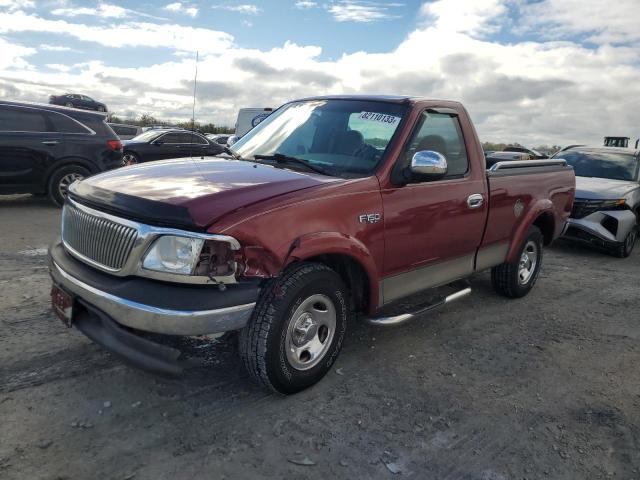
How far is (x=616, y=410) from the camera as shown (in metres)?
3.39

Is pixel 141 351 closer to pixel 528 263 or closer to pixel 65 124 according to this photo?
pixel 528 263

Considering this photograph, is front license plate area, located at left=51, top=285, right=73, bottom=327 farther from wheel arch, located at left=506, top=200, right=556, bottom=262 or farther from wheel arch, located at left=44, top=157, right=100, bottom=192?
wheel arch, located at left=44, top=157, right=100, bottom=192

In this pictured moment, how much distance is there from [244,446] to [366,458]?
66 cm

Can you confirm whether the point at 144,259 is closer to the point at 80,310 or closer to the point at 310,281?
the point at 80,310

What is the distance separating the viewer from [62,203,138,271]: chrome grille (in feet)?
9.15

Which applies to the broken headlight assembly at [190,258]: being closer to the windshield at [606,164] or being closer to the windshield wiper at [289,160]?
the windshield wiper at [289,160]

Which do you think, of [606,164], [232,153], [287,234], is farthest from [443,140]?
[606,164]

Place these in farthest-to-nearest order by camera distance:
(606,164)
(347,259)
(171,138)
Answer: (171,138), (606,164), (347,259)

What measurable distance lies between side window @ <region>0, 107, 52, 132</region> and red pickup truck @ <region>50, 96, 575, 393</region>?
6025 mm

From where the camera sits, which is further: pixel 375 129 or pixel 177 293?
pixel 375 129

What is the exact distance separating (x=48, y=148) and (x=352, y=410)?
788 centimetres

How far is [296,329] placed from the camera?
10.4ft

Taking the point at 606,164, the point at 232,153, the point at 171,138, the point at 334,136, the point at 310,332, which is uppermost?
the point at 606,164

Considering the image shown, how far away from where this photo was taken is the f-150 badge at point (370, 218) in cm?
337
